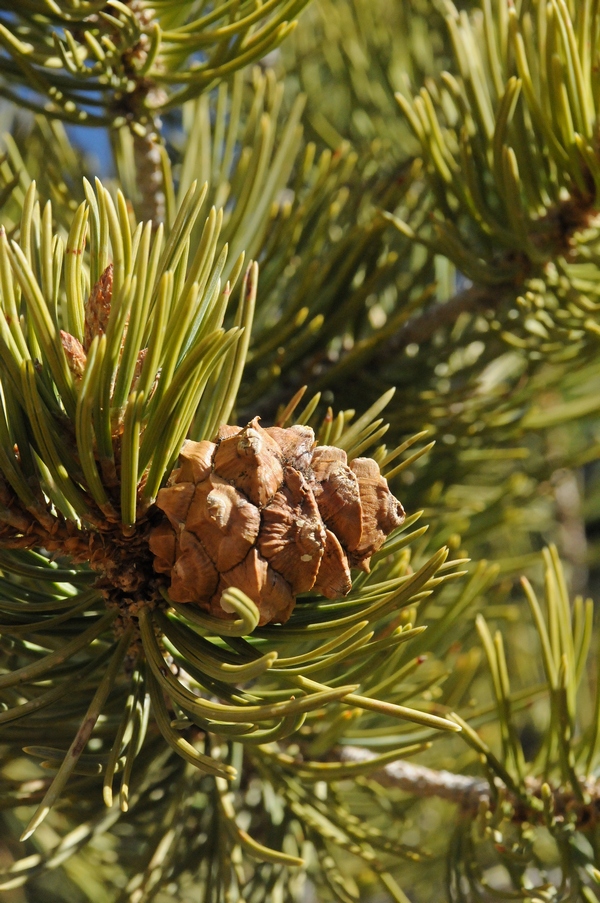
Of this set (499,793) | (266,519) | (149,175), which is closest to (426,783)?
(499,793)

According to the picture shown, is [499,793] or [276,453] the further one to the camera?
[499,793]

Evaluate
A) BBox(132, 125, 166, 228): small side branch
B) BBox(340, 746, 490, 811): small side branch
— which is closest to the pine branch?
BBox(340, 746, 490, 811): small side branch

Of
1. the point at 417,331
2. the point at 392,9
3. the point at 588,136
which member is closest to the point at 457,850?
the point at 417,331

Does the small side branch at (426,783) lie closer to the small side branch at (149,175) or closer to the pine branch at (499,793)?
the pine branch at (499,793)

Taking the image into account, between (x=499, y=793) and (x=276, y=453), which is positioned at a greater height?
(x=276, y=453)

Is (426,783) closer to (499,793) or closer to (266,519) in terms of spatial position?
(499,793)

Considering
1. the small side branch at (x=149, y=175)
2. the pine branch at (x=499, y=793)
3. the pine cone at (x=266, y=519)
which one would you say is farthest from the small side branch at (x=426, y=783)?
A: the small side branch at (x=149, y=175)

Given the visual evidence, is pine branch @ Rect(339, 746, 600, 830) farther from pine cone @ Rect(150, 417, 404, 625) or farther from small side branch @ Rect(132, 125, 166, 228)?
small side branch @ Rect(132, 125, 166, 228)

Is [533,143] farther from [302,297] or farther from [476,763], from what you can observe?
[476,763]
